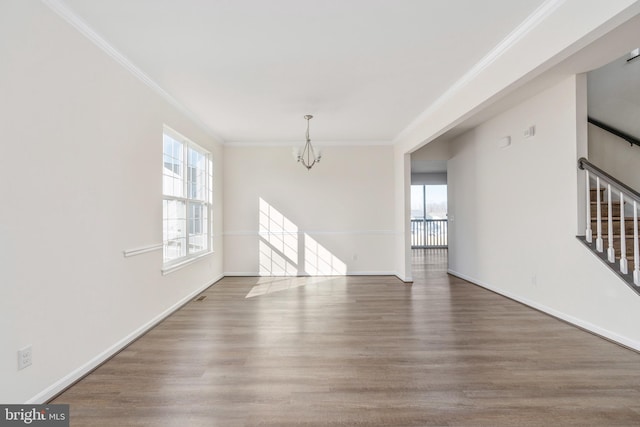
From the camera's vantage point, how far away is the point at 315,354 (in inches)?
104

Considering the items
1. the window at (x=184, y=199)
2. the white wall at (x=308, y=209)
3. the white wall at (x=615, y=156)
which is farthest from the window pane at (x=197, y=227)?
the white wall at (x=615, y=156)

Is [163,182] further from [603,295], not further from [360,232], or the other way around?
[603,295]

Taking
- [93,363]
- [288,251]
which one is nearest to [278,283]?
[288,251]

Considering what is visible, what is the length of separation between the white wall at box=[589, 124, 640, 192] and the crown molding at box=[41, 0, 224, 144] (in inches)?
198

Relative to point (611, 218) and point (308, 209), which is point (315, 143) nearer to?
point (308, 209)

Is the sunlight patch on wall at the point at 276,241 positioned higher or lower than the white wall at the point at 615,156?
lower

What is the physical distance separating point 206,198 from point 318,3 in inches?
154

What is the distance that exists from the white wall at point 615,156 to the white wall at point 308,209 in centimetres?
304

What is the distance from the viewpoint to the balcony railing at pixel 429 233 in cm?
1073

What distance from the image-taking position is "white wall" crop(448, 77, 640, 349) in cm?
302

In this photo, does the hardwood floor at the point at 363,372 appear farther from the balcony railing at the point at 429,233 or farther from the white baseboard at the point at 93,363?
the balcony railing at the point at 429,233

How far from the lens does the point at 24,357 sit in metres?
1.81

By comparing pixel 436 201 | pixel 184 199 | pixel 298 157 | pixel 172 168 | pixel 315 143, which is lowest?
pixel 184 199

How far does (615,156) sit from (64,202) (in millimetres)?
5454
